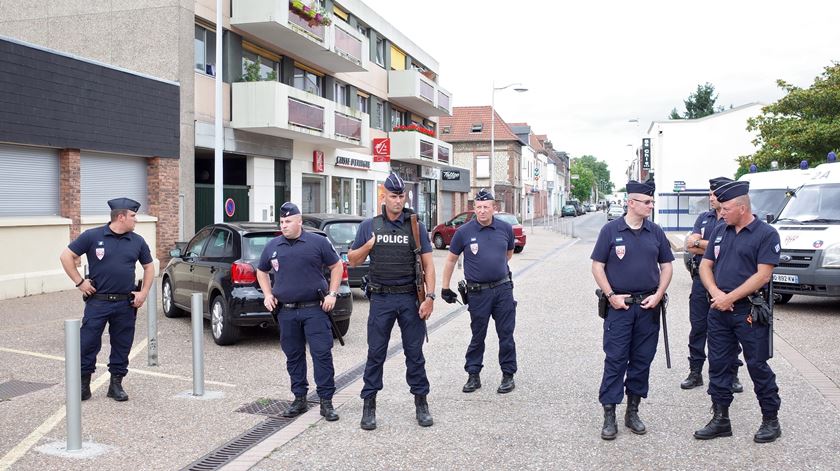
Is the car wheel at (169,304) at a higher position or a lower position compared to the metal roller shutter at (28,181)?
lower

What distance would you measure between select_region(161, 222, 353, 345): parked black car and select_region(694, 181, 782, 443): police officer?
174 inches

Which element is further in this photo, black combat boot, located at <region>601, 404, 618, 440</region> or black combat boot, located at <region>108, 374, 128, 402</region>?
black combat boot, located at <region>108, 374, 128, 402</region>

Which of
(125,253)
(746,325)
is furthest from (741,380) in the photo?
(125,253)

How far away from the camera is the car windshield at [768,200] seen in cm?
1401

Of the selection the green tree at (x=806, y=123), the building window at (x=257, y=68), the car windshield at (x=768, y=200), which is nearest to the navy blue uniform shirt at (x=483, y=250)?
the car windshield at (x=768, y=200)

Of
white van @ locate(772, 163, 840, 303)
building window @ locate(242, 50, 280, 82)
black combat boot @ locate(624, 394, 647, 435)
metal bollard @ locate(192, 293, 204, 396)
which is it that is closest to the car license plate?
white van @ locate(772, 163, 840, 303)

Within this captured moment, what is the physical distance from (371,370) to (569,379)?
2.32 meters

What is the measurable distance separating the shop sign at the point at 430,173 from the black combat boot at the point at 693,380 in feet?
106

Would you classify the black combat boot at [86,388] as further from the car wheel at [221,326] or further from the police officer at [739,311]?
the police officer at [739,311]

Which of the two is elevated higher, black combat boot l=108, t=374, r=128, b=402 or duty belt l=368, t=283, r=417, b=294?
duty belt l=368, t=283, r=417, b=294

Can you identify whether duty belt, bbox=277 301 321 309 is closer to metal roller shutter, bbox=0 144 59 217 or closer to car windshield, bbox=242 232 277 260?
car windshield, bbox=242 232 277 260

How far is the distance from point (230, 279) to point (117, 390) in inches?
101

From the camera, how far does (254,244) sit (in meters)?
9.10

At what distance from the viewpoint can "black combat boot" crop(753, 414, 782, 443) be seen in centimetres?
513
